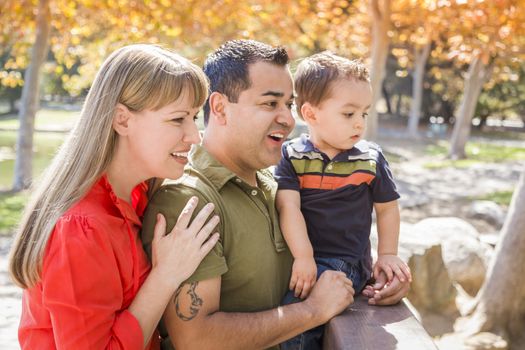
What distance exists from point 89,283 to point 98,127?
471 mm

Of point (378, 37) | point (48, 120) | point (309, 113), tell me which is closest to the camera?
point (309, 113)

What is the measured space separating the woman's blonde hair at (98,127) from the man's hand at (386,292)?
40.4 inches

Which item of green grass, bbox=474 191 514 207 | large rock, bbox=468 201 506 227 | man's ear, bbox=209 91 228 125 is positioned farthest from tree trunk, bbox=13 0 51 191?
man's ear, bbox=209 91 228 125

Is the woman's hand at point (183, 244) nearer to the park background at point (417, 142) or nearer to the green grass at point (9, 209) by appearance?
the park background at point (417, 142)

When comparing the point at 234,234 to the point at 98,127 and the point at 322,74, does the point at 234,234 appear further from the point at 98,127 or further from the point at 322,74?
the point at 322,74

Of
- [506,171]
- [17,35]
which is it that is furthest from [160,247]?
[506,171]

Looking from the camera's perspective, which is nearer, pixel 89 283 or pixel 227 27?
pixel 89 283

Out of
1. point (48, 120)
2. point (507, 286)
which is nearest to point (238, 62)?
point (507, 286)

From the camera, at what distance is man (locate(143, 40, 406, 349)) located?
1911 millimetres

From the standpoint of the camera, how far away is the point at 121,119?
6.07 ft

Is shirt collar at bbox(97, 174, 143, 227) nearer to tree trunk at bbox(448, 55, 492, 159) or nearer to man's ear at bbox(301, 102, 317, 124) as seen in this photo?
man's ear at bbox(301, 102, 317, 124)

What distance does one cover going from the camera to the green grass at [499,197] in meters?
11.0

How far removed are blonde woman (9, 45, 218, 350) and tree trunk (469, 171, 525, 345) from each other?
4411mm

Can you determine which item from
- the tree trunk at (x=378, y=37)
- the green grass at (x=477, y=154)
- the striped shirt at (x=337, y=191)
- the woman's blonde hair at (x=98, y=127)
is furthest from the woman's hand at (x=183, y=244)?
the green grass at (x=477, y=154)
